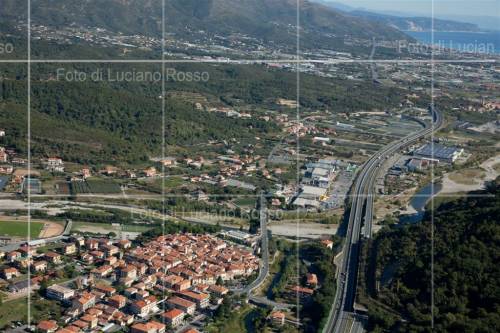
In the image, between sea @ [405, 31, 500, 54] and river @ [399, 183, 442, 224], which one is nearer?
river @ [399, 183, 442, 224]

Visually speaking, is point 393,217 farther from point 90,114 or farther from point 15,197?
point 90,114

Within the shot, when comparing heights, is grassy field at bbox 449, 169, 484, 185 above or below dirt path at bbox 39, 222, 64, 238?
above

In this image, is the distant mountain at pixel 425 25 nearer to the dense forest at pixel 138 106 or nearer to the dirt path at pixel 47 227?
the dense forest at pixel 138 106

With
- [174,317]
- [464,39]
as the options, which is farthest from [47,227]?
[464,39]

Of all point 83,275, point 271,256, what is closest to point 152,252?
point 83,275

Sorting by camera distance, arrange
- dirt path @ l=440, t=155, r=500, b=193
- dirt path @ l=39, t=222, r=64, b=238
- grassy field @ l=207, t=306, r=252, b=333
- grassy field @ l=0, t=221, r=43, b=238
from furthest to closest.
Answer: dirt path @ l=440, t=155, r=500, b=193
dirt path @ l=39, t=222, r=64, b=238
grassy field @ l=0, t=221, r=43, b=238
grassy field @ l=207, t=306, r=252, b=333

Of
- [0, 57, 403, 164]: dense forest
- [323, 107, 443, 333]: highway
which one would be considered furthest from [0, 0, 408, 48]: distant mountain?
[323, 107, 443, 333]: highway

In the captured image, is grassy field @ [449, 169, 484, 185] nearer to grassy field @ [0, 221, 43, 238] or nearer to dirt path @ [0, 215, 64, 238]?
dirt path @ [0, 215, 64, 238]
